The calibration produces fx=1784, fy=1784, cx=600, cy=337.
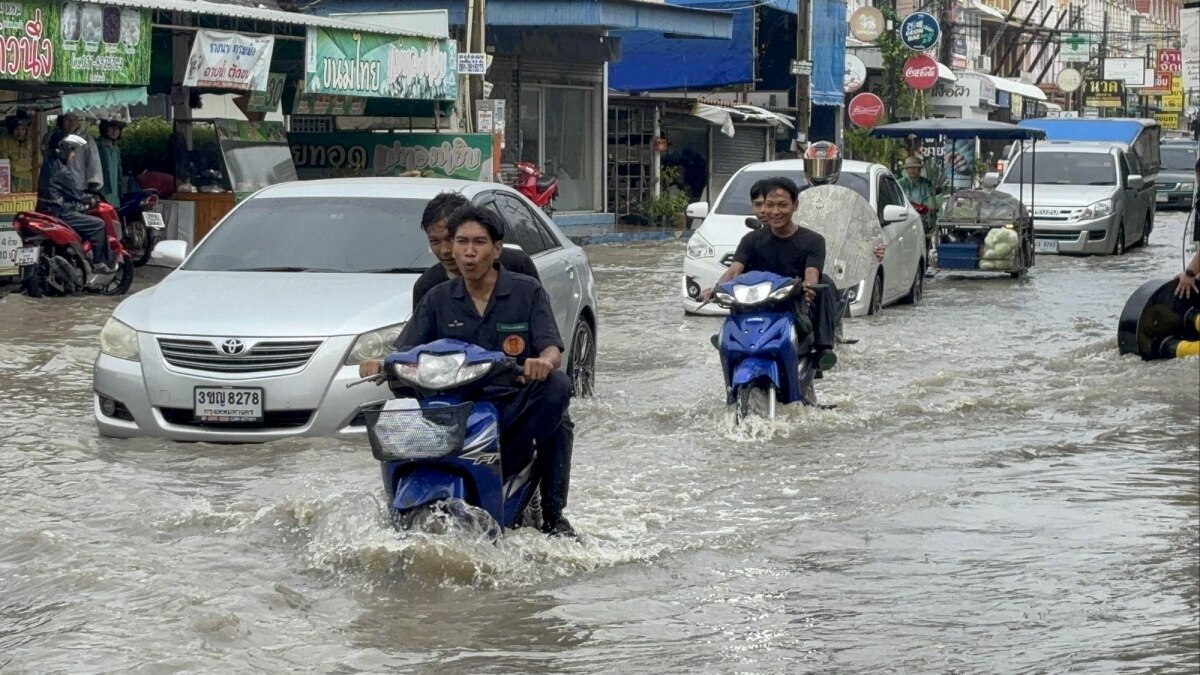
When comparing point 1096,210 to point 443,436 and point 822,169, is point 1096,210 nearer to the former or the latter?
point 822,169

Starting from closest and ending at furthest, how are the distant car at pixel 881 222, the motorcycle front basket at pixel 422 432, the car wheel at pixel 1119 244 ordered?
the motorcycle front basket at pixel 422 432
the distant car at pixel 881 222
the car wheel at pixel 1119 244

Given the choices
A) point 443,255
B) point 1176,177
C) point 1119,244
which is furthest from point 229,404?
point 1176,177

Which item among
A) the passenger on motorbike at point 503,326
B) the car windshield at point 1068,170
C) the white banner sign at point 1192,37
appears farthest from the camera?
the car windshield at point 1068,170

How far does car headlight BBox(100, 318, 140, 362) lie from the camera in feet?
29.9

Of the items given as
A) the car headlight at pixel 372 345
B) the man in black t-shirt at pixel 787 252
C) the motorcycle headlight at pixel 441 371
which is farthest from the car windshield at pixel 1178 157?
the motorcycle headlight at pixel 441 371

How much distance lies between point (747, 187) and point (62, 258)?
669cm

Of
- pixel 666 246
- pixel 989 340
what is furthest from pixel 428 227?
pixel 666 246

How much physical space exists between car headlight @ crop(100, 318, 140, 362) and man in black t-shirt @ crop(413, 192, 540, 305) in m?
2.22

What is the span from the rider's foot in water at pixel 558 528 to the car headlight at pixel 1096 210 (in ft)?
65.0

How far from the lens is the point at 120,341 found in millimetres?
9188

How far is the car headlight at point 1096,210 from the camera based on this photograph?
82.8 feet

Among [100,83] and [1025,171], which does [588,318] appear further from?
[1025,171]

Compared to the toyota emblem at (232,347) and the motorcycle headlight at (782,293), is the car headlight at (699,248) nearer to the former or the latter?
the motorcycle headlight at (782,293)

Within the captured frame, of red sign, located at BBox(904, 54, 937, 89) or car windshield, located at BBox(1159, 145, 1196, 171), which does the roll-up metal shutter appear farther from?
car windshield, located at BBox(1159, 145, 1196, 171)
